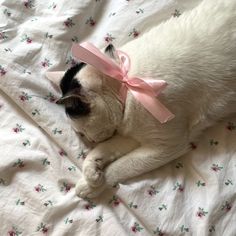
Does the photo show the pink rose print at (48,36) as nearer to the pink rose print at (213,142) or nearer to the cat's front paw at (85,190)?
the cat's front paw at (85,190)

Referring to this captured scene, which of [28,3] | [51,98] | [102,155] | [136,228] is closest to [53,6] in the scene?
[28,3]

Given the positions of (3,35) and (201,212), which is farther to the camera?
(3,35)

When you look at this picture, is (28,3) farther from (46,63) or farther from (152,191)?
(152,191)

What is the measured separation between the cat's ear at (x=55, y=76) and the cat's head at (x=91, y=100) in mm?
76

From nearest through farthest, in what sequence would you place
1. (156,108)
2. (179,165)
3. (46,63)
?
1. (156,108)
2. (179,165)
3. (46,63)

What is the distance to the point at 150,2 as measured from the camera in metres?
1.30

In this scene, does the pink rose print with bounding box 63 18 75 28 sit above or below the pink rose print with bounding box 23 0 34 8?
below

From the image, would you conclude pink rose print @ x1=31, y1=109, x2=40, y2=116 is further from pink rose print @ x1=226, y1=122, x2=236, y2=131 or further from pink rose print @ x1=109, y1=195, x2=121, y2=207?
pink rose print @ x1=226, y1=122, x2=236, y2=131

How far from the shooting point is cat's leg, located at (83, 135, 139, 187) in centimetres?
111

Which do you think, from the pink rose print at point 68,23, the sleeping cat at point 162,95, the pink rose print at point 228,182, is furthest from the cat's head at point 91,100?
the pink rose print at point 228,182

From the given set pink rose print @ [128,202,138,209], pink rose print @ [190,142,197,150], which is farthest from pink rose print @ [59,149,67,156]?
pink rose print @ [190,142,197,150]

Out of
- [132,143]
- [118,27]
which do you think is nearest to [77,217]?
[132,143]

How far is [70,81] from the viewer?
3.63 feet

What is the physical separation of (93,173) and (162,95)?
27 cm
